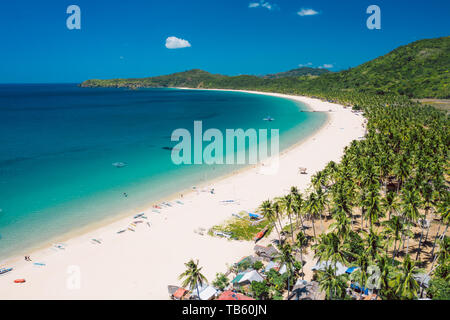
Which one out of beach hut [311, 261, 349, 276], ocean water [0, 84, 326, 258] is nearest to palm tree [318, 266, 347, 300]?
beach hut [311, 261, 349, 276]

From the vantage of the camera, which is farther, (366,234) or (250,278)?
(366,234)

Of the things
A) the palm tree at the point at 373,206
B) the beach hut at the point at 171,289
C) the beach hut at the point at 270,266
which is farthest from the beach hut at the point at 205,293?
the palm tree at the point at 373,206

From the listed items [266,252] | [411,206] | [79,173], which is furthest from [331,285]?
[79,173]

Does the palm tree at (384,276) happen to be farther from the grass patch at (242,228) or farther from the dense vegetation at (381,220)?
the grass patch at (242,228)

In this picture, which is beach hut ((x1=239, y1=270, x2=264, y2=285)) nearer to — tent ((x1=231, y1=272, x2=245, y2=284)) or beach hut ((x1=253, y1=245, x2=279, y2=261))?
tent ((x1=231, y1=272, x2=245, y2=284))

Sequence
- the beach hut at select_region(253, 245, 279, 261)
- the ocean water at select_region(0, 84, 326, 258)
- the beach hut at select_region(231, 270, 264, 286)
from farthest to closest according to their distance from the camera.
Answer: the ocean water at select_region(0, 84, 326, 258), the beach hut at select_region(253, 245, 279, 261), the beach hut at select_region(231, 270, 264, 286)

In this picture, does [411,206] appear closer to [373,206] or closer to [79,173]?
[373,206]
